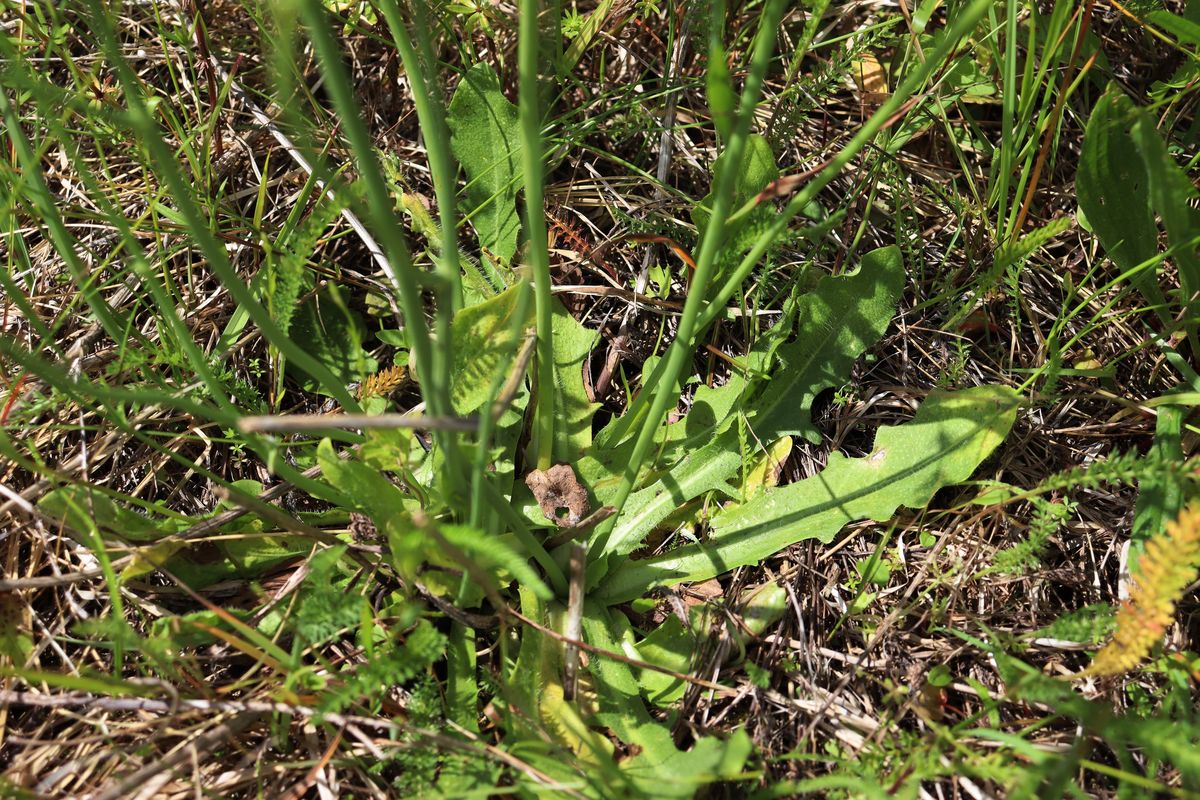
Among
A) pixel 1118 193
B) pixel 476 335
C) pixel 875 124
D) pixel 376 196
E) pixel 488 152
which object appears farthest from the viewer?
pixel 488 152

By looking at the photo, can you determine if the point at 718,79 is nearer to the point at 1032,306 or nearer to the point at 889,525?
the point at 889,525

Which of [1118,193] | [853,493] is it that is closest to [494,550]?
[853,493]

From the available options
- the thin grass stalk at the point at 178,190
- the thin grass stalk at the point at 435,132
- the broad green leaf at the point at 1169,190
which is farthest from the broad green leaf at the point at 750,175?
the thin grass stalk at the point at 178,190

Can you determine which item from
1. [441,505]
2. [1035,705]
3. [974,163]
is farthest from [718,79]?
[974,163]

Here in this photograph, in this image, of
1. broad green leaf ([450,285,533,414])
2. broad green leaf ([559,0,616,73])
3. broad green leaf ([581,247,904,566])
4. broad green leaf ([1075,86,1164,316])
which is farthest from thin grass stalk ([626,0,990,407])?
broad green leaf ([559,0,616,73])

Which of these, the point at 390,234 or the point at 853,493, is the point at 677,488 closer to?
the point at 853,493
